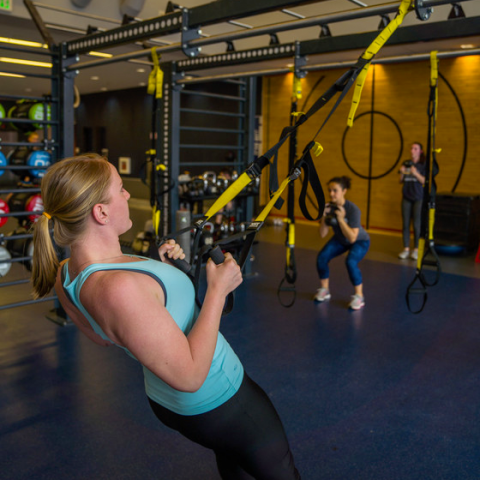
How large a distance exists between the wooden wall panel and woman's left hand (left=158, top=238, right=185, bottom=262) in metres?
7.28

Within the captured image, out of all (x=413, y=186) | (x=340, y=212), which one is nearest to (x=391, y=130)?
(x=413, y=186)

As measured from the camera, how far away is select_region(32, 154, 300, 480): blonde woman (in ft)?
3.66

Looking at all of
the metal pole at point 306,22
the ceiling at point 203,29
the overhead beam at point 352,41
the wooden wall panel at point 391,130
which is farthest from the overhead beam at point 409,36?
the wooden wall panel at point 391,130

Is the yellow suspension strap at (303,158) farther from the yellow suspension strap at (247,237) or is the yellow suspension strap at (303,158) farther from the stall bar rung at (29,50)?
the stall bar rung at (29,50)

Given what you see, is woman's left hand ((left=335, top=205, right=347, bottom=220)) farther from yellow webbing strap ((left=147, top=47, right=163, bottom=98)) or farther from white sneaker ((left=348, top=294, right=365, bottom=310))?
yellow webbing strap ((left=147, top=47, right=163, bottom=98))

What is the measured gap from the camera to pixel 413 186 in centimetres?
673

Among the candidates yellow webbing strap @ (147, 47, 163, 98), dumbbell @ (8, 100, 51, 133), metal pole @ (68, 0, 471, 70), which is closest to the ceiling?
dumbbell @ (8, 100, 51, 133)

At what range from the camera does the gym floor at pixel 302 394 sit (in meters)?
2.35

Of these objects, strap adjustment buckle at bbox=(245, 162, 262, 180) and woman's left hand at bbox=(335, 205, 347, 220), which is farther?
woman's left hand at bbox=(335, 205, 347, 220)

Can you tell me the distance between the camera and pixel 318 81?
9.34 m

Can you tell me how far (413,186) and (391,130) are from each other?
2.18m

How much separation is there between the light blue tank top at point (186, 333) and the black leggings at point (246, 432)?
26mm

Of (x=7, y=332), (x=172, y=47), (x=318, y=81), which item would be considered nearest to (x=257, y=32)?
(x=172, y=47)

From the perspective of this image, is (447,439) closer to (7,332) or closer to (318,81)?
(7,332)
